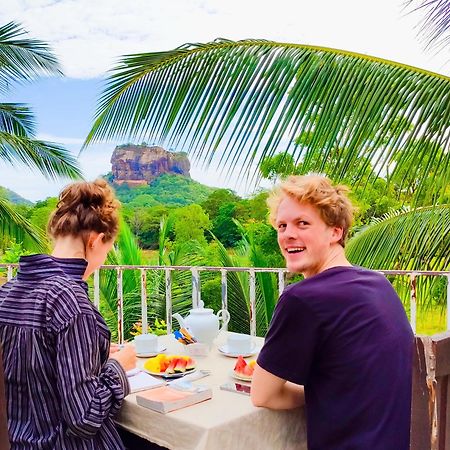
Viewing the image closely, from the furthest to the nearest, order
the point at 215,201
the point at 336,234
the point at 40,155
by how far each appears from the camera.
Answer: the point at 215,201, the point at 40,155, the point at 336,234

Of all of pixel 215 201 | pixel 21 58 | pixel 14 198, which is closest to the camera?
pixel 21 58

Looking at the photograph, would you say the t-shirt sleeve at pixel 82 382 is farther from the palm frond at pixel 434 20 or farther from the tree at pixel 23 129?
the tree at pixel 23 129

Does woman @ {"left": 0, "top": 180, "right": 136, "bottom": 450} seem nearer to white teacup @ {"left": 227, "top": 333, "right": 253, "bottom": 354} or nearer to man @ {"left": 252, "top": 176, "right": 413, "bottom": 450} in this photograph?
man @ {"left": 252, "top": 176, "right": 413, "bottom": 450}

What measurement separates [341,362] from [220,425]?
0.35 meters

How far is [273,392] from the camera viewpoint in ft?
4.74

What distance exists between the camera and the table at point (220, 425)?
1394 mm

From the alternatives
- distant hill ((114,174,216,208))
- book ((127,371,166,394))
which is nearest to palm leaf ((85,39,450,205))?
book ((127,371,166,394))

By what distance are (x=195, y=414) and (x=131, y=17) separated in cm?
3743

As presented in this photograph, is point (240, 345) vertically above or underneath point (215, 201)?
above

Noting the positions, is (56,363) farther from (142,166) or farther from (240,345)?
(142,166)

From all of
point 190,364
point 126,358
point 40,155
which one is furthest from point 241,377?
point 40,155

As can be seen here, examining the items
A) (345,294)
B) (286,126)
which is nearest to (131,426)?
(345,294)

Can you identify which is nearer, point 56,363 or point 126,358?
point 56,363

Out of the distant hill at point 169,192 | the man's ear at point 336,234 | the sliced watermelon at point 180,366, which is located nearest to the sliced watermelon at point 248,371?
the sliced watermelon at point 180,366
